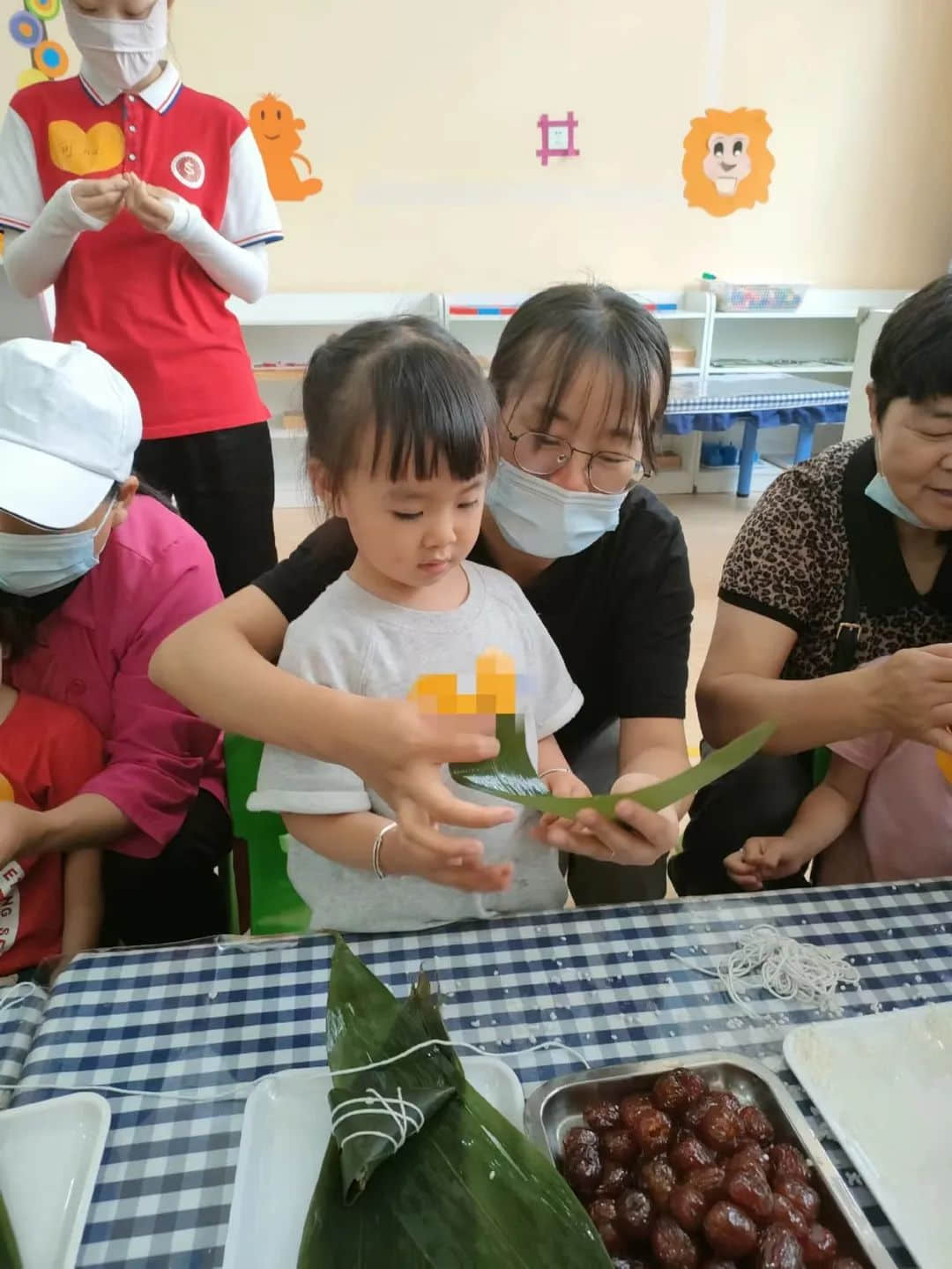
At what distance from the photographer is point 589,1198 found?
2.16ft

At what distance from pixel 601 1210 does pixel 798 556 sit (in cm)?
90

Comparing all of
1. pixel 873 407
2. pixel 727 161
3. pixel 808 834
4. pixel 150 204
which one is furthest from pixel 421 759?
pixel 727 161

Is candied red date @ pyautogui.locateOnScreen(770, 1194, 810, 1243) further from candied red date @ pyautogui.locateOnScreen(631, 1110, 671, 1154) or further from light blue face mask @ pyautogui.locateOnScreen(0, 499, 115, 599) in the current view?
light blue face mask @ pyautogui.locateOnScreen(0, 499, 115, 599)

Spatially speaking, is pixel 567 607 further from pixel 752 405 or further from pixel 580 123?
pixel 580 123

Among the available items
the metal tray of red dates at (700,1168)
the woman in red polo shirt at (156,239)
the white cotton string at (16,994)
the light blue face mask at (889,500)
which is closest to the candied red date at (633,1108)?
the metal tray of red dates at (700,1168)

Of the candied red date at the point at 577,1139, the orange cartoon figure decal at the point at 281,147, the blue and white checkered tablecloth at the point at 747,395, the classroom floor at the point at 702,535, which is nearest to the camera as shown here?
the candied red date at the point at 577,1139

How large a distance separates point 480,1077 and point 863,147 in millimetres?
5355

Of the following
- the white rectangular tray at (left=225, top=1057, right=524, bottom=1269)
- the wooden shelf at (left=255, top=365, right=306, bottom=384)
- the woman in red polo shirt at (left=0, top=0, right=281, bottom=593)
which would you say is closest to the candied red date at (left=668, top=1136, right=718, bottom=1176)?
the white rectangular tray at (left=225, top=1057, right=524, bottom=1269)

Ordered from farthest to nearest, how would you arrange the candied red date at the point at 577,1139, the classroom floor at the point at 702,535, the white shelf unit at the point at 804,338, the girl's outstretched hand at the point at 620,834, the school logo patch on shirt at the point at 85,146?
the white shelf unit at the point at 804,338
the classroom floor at the point at 702,535
the school logo patch on shirt at the point at 85,146
the girl's outstretched hand at the point at 620,834
the candied red date at the point at 577,1139

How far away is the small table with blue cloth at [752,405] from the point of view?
4.29 metres

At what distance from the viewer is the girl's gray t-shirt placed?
87 cm

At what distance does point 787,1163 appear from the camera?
662 mm

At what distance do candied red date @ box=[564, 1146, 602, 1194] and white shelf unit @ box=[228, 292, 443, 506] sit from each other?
3800 millimetres

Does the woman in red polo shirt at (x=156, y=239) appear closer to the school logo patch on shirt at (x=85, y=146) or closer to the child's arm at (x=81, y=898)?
the school logo patch on shirt at (x=85, y=146)
